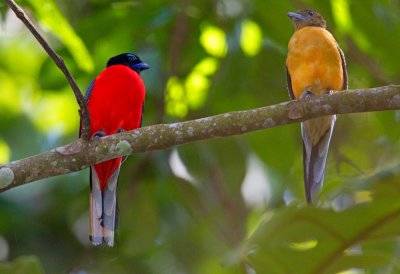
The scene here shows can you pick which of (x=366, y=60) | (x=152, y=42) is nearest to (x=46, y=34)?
(x=152, y=42)

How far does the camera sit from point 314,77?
16.3 ft

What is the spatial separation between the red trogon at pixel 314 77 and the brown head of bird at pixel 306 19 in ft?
0.43

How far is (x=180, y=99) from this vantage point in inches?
229

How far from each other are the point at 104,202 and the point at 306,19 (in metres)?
1.76

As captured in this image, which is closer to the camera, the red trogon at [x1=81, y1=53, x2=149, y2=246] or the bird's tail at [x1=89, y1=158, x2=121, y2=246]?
the bird's tail at [x1=89, y1=158, x2=121, y2=246]

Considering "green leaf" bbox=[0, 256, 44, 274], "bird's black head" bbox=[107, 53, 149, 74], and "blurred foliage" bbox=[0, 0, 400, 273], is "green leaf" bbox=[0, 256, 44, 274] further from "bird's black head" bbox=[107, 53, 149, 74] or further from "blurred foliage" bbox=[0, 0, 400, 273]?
Answer: "bird's black head" bbox=[107, 53, 149, 74]

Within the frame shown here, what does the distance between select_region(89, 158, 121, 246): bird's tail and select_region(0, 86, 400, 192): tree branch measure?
37.0 inches

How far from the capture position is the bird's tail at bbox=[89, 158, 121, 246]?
465 cm

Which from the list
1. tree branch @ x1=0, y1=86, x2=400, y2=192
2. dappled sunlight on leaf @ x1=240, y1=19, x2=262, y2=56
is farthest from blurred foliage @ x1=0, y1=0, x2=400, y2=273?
tree branch @ x1=0, y1=86, x2=400, y2=192

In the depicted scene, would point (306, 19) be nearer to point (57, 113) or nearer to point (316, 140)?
point (316, 140)

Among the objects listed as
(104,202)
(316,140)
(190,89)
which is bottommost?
(104,202)

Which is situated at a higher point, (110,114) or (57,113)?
(57,113)

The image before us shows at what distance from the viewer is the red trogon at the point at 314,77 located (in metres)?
4.97

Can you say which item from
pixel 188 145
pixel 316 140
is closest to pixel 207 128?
pixel 316 140
